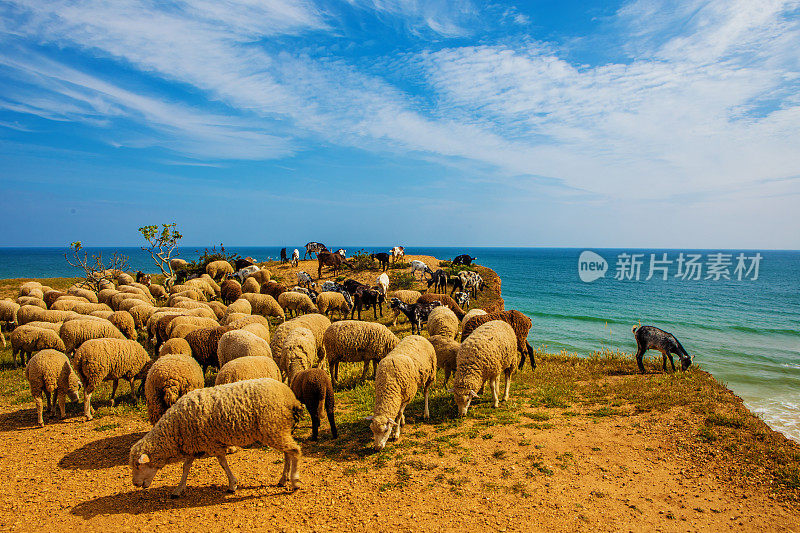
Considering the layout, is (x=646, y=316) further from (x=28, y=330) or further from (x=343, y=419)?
(x=28, y=330)

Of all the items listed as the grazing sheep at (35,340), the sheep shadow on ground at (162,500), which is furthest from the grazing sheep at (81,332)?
the sheep shadow on ground at (162,500)

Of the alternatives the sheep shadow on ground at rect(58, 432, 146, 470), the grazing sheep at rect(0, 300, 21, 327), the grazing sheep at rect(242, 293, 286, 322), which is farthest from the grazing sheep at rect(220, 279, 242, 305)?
the sheep shadow on ground at rect(58, 432, 146, 470)

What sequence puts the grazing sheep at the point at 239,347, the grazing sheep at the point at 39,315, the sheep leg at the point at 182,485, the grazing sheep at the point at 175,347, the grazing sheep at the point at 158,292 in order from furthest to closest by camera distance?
the grazing sheep at the point at 158,292 < the grazing sheep at the point at 39,315 < the grazing sheep at the point at 175,347 < the grazing sheep at the point at 239,347 < the sheep leg at the point at 182,485

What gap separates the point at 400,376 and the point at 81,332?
10.8 meters

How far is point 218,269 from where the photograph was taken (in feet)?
101

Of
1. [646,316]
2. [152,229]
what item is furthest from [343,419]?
[646,316]

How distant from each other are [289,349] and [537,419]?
6.76m

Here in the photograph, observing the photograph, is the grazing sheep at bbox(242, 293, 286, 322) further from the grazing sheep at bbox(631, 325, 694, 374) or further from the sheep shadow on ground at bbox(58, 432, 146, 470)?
the grazing sheep at bbox(631, 325, 694, 374)

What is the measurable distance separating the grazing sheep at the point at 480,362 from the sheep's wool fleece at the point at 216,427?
4.63 meters

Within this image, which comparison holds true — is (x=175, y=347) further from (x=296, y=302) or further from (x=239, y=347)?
(x=296, y=302)

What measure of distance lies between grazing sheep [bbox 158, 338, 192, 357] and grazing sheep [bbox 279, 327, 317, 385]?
295cm

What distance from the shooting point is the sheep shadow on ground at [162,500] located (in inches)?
227

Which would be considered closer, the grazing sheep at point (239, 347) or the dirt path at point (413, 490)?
the dirt path at point (413, 490)

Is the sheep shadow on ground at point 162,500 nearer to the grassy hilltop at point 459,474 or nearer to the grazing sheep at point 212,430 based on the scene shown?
the grassy hilltop at point 459,474
